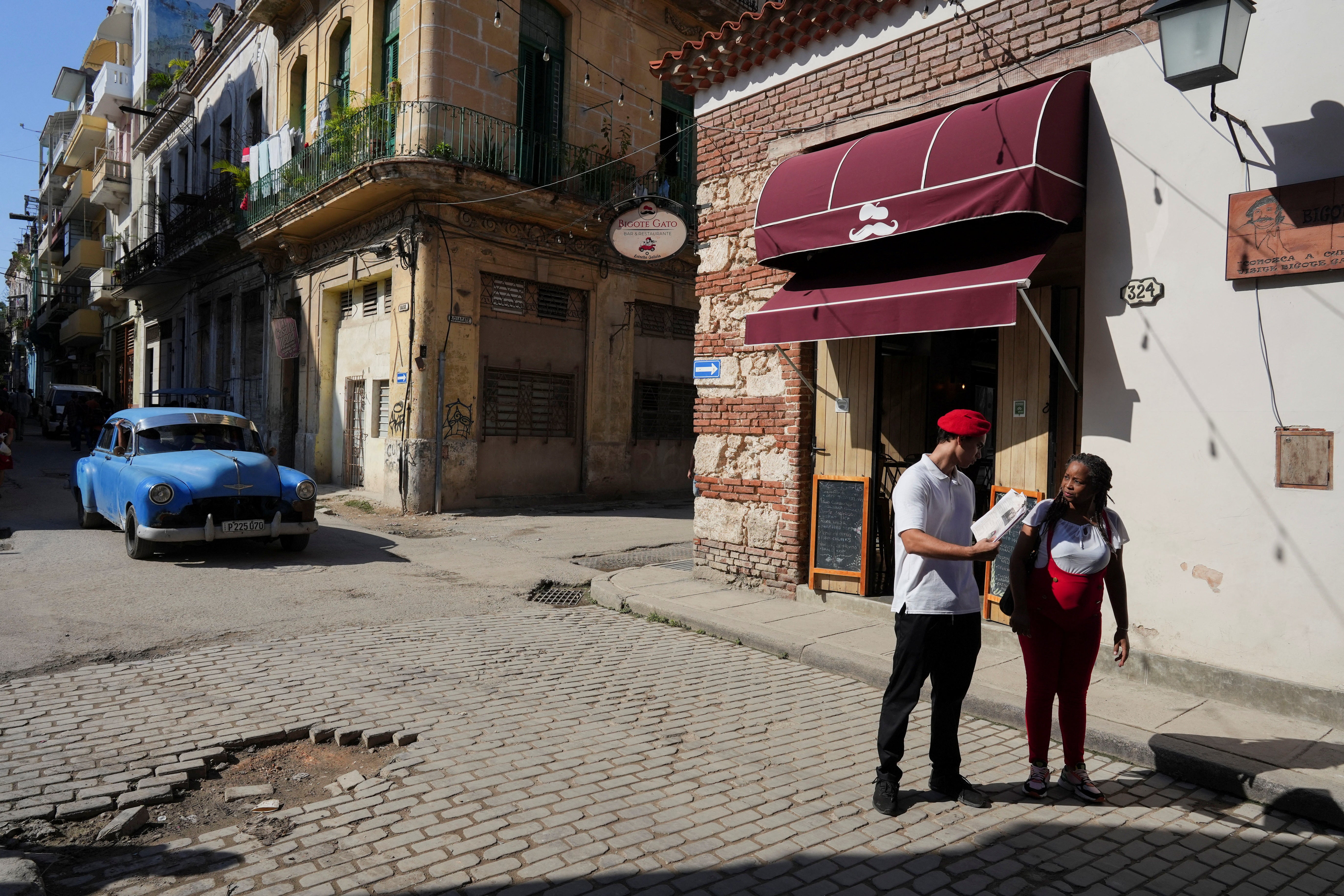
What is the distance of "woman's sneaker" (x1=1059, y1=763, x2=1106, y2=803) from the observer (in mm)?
3938

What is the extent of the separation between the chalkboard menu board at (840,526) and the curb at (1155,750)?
48.2 inches

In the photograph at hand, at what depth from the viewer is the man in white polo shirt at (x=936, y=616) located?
3789mm

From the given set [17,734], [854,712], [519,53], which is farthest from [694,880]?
[519,53]

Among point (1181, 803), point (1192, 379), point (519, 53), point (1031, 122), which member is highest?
point (519, 53)

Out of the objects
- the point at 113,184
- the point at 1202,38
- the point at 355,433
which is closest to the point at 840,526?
the point at 1202,38

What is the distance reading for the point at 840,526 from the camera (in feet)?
25.4

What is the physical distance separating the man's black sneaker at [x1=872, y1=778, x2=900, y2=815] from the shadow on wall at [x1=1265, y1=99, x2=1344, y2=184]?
13.9 ft

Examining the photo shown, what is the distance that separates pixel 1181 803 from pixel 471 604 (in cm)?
587

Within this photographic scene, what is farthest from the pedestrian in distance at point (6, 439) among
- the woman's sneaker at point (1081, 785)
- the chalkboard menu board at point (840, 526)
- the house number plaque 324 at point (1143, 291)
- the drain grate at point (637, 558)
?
the house number plaque 324 at point (1143, 291)

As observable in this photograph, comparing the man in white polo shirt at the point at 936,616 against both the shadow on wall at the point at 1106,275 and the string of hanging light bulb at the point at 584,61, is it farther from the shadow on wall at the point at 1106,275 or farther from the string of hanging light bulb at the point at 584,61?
the string of hanging light bulb at the point at 584,61

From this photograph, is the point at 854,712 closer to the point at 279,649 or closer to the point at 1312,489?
the point at 1312,489

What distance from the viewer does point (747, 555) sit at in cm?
851

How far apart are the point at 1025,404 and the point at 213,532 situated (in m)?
8.29

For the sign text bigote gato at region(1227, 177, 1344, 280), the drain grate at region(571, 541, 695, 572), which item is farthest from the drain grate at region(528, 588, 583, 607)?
the sign text bigote gato at region(1227, 177, 1344, 280)
